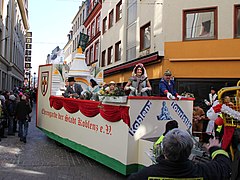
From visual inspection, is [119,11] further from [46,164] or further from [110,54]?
[46,164]

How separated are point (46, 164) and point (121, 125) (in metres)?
2.42

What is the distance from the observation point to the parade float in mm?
5855

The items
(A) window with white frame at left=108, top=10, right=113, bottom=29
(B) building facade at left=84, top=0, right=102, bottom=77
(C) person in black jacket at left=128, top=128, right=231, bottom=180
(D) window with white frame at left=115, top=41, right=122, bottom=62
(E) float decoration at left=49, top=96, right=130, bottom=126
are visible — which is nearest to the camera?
(C) person in black jacket at left=128, top=128, right=231, bottom=180

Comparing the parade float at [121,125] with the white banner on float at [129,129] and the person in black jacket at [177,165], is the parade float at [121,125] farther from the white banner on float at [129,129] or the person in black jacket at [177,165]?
the person in black jacket at [177,165]

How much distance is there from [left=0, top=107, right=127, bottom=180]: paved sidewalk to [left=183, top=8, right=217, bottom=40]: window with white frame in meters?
8.59

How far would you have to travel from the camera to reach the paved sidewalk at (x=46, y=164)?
6.20 m

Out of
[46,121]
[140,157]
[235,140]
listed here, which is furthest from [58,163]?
[235,140]

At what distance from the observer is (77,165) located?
7102 mm

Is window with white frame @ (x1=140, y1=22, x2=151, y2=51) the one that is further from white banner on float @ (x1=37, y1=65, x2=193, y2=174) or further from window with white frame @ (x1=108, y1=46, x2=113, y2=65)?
white banner on float @ (x1=37, y1=65, x2=193, y2=174)

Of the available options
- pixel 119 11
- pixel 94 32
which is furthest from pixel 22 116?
pixel 94 32

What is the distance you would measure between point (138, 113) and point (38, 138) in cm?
655

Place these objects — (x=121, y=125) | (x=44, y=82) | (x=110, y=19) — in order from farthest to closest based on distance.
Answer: (x=110, y=19), (x=44, y=82), (x=121, y=125)

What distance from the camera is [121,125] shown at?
19.8ft

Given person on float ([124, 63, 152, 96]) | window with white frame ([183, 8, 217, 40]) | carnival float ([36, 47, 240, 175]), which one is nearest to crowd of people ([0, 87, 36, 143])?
carnival float ([36, 47, 240, 175])
